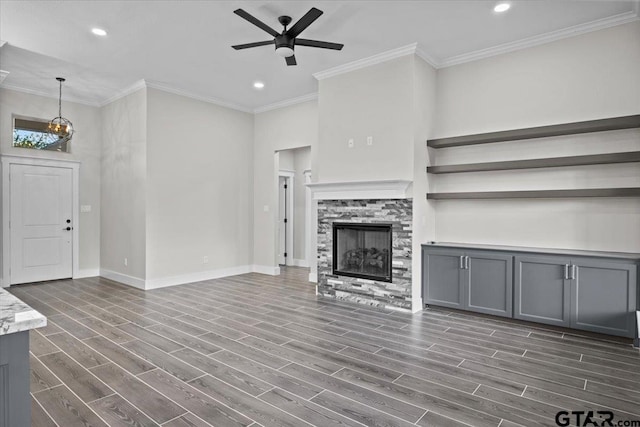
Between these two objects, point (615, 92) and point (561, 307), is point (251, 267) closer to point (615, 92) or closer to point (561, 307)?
point (561, 307)

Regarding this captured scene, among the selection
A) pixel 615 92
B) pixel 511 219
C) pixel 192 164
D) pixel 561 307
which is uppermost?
pixel 615 92

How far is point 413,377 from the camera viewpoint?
2.89 m

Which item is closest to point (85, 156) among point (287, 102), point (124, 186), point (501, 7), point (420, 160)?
point (124, 186)

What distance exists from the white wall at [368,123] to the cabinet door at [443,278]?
105cm

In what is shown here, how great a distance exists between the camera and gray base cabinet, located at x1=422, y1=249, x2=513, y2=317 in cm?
426

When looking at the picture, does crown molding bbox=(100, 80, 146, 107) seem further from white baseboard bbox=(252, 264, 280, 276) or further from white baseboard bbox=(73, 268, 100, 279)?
white baseboard bbox=(252, 264, 280, 276)

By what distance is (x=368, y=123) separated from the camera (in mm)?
5070

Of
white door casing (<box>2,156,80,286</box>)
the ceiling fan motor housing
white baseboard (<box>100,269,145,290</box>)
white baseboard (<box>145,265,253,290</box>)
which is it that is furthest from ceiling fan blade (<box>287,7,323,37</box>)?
white door casing (<box>2,156,80,286</box>)

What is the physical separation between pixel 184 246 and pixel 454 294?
4.36 metres

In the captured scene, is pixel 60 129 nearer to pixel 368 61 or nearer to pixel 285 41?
pixel 285 41

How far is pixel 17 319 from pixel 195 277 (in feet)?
17.8

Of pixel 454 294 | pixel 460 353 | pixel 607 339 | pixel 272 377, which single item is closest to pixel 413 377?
pixel 460 353

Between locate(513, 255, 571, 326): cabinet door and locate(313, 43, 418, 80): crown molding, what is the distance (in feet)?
9.04

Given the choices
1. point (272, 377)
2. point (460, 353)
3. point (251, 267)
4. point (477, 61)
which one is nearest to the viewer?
point (272, 377)
